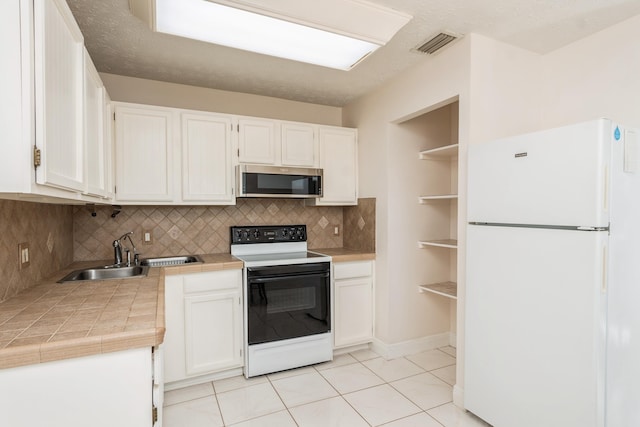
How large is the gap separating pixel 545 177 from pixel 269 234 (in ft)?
7.51

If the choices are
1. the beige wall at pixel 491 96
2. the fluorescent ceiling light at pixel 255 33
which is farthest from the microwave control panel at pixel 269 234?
the fluorescent ceiling light at pixel 255 33

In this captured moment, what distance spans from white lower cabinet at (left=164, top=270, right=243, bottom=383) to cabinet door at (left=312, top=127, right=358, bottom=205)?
1.22 metres

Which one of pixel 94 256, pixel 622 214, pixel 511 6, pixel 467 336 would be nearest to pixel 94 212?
pixel 94 256

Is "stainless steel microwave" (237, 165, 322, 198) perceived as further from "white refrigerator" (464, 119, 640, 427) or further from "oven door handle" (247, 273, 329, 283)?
"white refrigerator" (464, 119, 640, 427)

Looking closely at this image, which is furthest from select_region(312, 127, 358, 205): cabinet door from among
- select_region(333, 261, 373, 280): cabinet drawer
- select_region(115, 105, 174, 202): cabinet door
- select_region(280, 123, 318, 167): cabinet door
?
select_region(115, 105, 174, 202): cabinet door

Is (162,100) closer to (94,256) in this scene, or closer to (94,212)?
(94,212)

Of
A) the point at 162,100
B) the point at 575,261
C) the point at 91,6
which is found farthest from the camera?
the point at 162,100

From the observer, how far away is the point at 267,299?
267 centimetres

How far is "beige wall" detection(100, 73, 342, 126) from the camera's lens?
9.25 feet

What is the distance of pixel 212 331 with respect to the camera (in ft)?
8.43

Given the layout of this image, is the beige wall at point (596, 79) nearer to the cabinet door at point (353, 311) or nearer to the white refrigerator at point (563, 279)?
the white refrigerator at point (563, 279)

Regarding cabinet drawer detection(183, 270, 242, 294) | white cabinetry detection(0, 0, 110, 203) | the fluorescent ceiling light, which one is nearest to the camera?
white cabinetry detection(0, 0, 110, 203)

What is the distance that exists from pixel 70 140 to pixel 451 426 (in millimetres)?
2550

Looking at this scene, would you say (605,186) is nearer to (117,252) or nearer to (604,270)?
(604,270)
